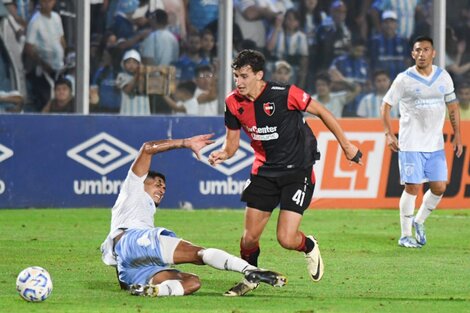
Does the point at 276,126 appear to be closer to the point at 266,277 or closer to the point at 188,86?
the point at 266,277

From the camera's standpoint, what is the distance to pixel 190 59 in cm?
2189

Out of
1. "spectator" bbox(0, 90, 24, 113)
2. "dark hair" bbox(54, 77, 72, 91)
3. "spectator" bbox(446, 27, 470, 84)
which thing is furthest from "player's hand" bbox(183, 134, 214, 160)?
"spectator" bbox(446, 27, 470, 84)

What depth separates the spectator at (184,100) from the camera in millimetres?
21531

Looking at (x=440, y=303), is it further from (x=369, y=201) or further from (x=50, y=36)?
(x=50, y=36)

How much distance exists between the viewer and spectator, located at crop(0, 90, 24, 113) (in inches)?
789

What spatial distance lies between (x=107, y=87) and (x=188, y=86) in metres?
1.42

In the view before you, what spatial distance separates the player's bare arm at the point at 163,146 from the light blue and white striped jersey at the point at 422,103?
184 inches

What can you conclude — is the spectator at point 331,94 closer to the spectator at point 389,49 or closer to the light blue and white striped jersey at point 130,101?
the spectator at point 389,49

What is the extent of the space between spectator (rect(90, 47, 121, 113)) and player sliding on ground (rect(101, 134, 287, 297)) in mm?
9857

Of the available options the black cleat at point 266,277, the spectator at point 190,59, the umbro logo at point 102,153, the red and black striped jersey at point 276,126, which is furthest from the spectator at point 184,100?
the black cleat at point 266,277

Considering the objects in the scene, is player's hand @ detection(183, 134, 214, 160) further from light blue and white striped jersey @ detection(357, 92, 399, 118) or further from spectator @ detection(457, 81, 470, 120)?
spectator @ detection(457, 81, 470, 120)

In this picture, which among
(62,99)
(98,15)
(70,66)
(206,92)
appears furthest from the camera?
(206,92)

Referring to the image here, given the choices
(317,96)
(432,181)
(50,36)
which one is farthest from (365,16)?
(432,181)

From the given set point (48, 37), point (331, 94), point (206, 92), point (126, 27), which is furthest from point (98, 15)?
point (331, 94)
